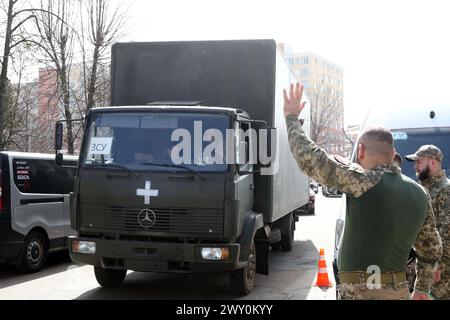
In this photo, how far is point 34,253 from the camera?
8.62m

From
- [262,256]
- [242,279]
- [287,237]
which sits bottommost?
[287,237]

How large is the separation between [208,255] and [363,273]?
335 cm

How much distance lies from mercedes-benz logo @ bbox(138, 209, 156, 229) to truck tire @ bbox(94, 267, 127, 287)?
1441 mm

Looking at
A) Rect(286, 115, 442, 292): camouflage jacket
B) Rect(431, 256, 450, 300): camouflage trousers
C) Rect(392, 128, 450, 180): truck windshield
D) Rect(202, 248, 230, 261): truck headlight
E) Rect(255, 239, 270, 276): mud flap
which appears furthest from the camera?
Rect(255, 239, 270, 276): mud flap

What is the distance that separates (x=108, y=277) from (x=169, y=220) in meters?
1.86

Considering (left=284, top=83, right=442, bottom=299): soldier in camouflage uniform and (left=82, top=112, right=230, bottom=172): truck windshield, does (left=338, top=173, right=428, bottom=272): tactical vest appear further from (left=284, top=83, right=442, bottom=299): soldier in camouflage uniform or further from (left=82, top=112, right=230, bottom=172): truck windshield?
(left=82, top=112, right=230, bottom=172): truck windshield

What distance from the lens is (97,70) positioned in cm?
2128

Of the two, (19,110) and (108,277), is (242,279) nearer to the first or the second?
(108,277)

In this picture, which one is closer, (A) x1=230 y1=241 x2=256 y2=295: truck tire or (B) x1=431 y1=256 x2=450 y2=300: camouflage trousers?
(B) x1=431 y1=256 x2=450 y2=300: camouflage trousers

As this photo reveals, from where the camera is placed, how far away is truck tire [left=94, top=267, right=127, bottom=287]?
23.8ft

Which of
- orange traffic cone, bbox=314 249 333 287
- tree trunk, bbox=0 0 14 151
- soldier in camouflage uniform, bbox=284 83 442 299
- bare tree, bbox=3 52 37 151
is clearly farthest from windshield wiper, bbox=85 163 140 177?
bare tree, bbox=3 52 37 151

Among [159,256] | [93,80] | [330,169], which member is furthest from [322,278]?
[93,80]

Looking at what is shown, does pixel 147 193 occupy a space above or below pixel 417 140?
below
